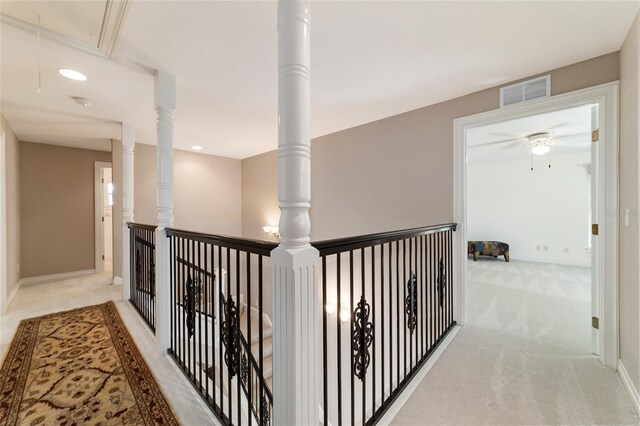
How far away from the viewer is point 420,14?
156 cm

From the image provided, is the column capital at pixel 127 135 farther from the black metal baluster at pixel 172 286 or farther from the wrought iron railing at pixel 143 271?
the black metal baluster at pixel 172 286

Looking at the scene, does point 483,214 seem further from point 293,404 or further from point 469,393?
point 293,404

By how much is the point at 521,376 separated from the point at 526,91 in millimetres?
2249

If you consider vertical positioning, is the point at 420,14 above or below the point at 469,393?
above

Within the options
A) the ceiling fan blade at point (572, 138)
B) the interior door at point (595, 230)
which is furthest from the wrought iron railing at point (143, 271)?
the ceiling fan blade at point (572, 138)

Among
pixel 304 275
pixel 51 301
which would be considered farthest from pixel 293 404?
pixel 51 301

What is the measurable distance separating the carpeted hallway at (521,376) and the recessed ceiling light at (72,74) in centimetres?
344

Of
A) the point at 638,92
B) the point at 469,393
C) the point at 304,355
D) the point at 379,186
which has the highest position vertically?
the point at 638,92

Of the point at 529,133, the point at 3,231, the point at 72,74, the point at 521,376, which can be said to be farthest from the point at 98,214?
the point at 529,133

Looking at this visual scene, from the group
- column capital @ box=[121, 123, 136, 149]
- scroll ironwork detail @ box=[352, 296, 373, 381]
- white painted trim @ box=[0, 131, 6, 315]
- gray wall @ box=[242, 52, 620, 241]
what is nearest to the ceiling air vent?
gray wall @ box=[242, 52, 620, 241]

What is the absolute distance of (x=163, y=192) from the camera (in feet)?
7.22

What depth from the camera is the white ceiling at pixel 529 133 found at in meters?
3.40

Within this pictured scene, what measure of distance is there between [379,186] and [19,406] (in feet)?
11.4

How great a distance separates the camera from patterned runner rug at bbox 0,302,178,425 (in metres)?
1.50
